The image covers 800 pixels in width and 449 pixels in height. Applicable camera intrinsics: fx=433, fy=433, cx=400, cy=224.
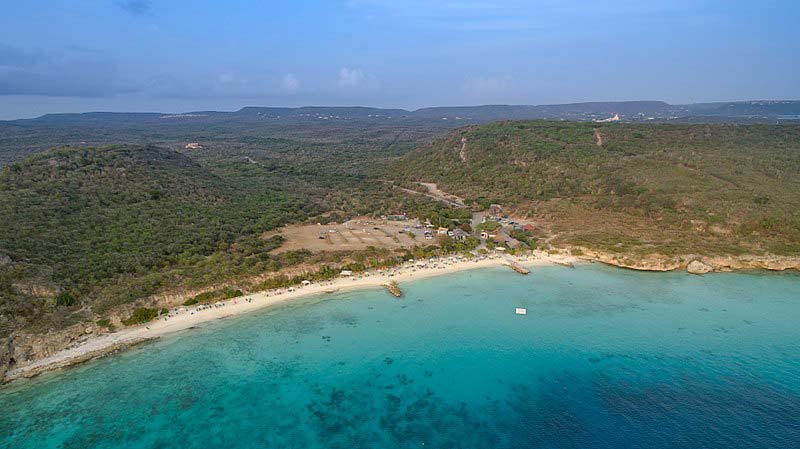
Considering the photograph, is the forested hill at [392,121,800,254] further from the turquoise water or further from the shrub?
the shrub

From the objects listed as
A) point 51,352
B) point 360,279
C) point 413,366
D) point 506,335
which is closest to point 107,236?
point 51,352

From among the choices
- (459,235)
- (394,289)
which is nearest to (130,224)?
(394,289)

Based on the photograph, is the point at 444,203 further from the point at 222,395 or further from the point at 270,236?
the point at 222,395

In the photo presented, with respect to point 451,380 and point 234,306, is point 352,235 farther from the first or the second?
point 451,380

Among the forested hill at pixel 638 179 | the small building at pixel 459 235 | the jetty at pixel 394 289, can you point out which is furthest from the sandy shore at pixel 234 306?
the forested hill at pixel 638 179

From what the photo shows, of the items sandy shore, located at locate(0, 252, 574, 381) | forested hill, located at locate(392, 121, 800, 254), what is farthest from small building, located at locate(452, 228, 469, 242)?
forested hill, located at locate(392, 121, 800, 254)

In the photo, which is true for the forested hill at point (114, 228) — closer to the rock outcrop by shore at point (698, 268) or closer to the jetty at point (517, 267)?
the jetty at point (517, 267)
